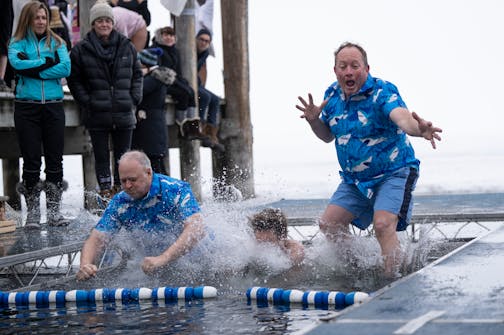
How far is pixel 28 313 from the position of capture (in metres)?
6.95

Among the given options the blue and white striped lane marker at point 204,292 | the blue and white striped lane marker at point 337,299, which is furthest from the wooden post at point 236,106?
the blue and white striped lane marker at point 337,299

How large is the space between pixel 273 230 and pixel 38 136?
3.24 m

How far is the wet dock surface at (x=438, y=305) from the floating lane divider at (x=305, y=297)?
59 centimetres

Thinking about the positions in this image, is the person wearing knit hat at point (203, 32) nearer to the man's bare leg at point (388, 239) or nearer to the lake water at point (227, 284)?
the lake water at point (227, 284)

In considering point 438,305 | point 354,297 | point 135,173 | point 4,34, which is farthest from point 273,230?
point 4,34

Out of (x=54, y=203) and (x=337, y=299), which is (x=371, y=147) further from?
(x=54, y=203)

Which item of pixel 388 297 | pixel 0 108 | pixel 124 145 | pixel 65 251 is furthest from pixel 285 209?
pixel 388 297

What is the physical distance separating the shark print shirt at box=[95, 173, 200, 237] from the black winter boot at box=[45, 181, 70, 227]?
100 inches

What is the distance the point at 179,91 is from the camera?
561 inches

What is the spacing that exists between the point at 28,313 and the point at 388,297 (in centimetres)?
288

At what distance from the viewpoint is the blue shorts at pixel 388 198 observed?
7.46m

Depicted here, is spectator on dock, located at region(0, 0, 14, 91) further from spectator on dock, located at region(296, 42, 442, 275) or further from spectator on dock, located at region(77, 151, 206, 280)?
spectator on dock, located at region(296, 42, 442, 275)

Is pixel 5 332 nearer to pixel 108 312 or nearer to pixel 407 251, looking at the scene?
pixel 108 312

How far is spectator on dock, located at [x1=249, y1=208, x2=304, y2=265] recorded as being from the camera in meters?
8.09
